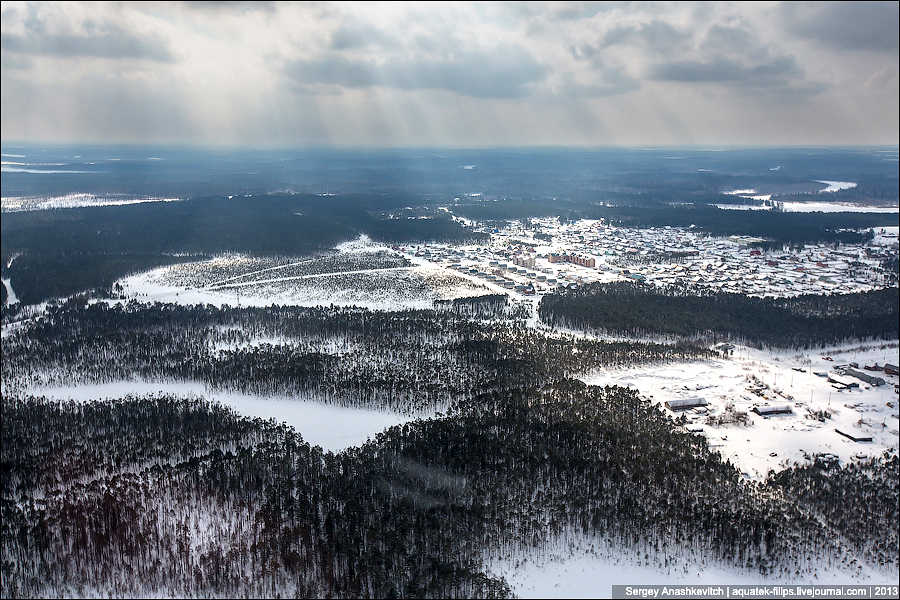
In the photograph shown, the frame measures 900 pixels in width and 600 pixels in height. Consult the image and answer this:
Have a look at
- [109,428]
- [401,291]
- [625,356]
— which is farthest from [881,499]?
[401,291]

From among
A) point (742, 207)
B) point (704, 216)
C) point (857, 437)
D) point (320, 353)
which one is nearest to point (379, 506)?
point (320, 353)

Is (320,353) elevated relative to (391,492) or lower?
elevated

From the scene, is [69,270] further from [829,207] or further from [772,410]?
[829,207]

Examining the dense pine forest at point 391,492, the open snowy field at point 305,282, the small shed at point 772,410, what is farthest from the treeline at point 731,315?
the small shed at point 772,410

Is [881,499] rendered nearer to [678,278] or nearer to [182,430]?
[182,430]

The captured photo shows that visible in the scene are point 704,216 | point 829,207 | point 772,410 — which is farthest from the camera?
point 829,207

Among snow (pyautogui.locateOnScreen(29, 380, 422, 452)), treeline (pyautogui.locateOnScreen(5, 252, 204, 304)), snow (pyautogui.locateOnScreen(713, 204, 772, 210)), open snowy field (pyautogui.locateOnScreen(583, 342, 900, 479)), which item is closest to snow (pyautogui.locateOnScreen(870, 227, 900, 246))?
snow (pyautogui.locateOnScreen(713, 204, 772, 210))
